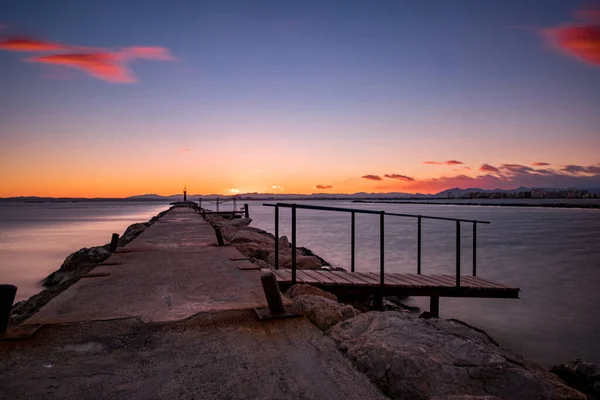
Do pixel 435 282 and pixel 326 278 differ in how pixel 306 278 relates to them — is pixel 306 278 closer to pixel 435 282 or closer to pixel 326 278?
pixel 326 278

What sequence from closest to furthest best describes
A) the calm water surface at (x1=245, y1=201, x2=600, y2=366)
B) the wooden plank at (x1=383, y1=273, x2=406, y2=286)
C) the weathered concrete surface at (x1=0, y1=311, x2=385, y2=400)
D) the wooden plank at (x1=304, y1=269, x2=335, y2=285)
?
the weathered concrete surface at (x1=0, y1=311, x2=385, y2=400), the wooden plank at (x1=304, y1=269, x2=335, y2=285), the wooden plank at (x1=383, y1=273, x2=406, y2=286), the calm water surface at (x1=245, y1=201, x2=600, y2=366)

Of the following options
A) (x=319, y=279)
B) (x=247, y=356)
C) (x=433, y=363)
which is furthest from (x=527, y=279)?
(x=247, y=356)

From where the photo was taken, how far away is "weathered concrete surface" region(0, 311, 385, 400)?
2414 mm

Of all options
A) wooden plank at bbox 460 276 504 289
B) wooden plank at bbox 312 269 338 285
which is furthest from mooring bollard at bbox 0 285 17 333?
wooden plank at bbox 460 276 504 289

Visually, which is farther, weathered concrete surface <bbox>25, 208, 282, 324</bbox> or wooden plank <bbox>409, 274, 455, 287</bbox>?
wooden plank <bbox>409, 274, 455, 287</bbox>

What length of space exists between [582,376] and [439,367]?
13.2ft

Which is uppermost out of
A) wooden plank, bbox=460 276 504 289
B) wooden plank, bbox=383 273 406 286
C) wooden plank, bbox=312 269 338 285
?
wooden plank, bbox=312 269 338 285

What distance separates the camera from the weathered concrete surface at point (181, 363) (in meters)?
2.41

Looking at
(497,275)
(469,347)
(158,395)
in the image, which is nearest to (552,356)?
(469,347)

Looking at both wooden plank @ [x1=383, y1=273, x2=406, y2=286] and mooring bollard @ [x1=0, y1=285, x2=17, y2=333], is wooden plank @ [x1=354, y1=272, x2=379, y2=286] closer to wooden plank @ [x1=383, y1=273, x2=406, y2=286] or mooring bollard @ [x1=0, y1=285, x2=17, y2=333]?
wooden plank @ [x1=383, y1=273, x2=406, y2=286]

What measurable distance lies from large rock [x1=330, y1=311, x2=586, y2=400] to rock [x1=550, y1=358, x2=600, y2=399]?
302 cm

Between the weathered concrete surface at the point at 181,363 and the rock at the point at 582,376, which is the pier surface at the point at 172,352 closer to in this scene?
the weathered concrete surface at the point at 181,363

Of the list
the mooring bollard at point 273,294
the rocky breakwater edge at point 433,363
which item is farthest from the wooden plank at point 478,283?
the mooring bollard at point 273,294

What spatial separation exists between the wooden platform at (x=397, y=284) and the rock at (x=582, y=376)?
1.89m
